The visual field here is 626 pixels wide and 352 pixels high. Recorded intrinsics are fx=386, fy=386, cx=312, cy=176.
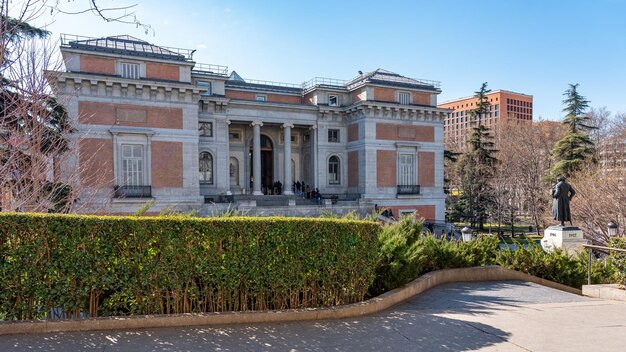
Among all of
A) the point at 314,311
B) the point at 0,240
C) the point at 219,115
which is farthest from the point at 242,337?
the point at 219,115

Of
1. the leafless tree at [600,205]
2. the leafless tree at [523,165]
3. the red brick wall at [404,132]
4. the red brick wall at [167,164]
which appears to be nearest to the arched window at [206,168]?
the red brick wall at [167,164]

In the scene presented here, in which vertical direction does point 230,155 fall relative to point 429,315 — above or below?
above

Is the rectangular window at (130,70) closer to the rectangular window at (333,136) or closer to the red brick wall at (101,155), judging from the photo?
the red brick wall at (101,155)

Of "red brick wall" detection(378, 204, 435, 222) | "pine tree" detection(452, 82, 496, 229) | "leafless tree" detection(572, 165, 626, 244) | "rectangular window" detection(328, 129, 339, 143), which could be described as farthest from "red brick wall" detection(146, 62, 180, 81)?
"pine tree" detection(452, 82, 496, 229)

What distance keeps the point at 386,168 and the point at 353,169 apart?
278 cm

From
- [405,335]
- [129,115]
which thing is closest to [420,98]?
[129,115]

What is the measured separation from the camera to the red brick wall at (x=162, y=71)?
78.9ft

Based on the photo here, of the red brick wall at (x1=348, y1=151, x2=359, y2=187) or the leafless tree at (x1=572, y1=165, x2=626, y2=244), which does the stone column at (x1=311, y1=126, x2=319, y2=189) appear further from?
the leafless tree at (x1=572, y1=165, x2=626, y2=244)

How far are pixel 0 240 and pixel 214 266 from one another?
2850 mm

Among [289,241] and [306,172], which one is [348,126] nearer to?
[306,172]

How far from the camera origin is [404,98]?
31875 millimetres

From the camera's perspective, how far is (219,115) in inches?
1115

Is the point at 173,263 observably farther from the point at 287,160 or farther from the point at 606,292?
the point at 287,160

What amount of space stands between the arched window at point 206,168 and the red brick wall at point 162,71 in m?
6.21
